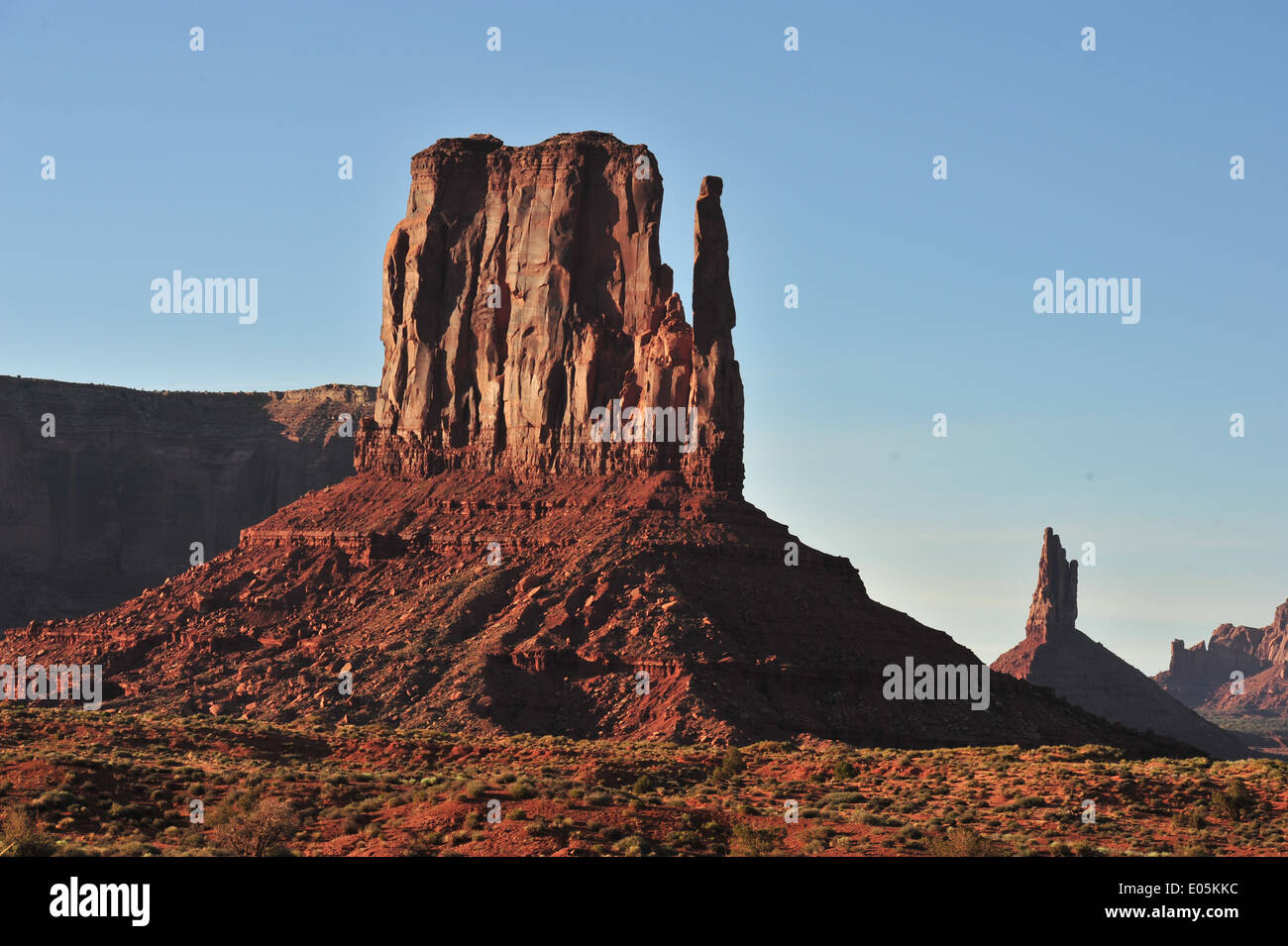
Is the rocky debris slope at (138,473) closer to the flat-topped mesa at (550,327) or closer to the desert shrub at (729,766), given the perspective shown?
the flat-topped mesa at (550,327)

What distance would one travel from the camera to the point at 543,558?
98.9 meters

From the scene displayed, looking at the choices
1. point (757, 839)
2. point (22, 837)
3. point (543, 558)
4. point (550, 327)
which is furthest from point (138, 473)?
point (757, 839)

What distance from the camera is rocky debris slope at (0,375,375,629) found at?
177375 mm

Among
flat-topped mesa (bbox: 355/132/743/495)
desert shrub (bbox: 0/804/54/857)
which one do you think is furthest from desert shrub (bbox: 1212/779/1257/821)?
flat-topped mesa (bbox: 355/132/743/495)

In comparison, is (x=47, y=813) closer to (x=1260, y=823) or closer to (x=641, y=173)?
(x=1260, y=823)

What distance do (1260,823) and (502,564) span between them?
54.1 m

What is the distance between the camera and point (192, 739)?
76.1 meters

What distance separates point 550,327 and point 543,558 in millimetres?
19423

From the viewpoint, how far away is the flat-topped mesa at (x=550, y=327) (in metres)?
104

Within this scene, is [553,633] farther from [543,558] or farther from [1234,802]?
[1234,802]

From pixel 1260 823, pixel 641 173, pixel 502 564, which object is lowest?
pixel 1260 823

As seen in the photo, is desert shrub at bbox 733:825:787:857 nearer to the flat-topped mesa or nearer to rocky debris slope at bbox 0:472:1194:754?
rocky debris slope at bbox 0:472:1194:754

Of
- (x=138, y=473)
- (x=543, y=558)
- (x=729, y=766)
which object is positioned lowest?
(x=729, y=766)
